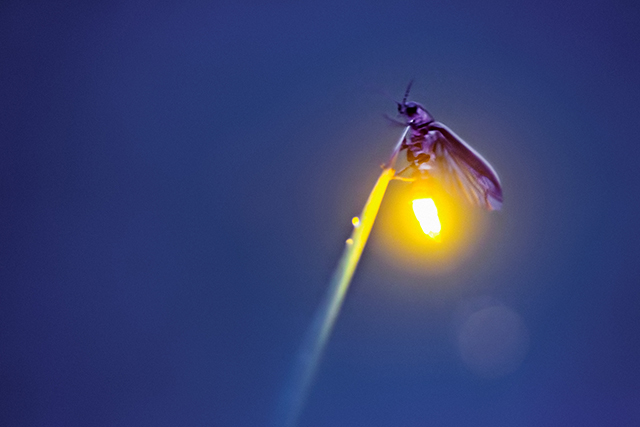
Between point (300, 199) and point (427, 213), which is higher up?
point (300, 199)

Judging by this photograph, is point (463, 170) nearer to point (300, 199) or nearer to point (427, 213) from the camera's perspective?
point (427, 213)

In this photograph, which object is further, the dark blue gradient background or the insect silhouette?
the dark blue gradient background

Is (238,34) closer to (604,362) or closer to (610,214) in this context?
(610,214)

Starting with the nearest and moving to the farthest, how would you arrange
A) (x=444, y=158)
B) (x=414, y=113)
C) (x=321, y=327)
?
1. (x=414, y=113)
2. (x=444, y=158)
3. (x=321, y=327)

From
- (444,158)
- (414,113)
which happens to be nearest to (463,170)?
(444,158)

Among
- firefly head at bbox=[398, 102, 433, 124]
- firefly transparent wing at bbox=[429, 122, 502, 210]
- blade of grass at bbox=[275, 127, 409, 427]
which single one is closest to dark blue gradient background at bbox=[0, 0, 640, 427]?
blade of grass at bbox=[275, 127, 409, 427]

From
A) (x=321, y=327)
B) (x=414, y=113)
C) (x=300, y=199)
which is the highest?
(x=300, y=199)

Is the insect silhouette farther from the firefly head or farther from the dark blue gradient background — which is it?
the dark blue gradient background
